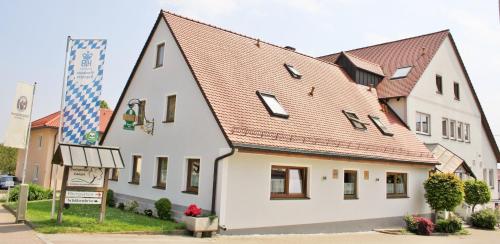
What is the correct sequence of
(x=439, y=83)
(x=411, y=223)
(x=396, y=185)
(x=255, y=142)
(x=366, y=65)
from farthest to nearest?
1. (x=439, y=83)
2. (x=366, y=65)
3. (x=396, y=185)
4. (x=411, y=223)
5. (x=255, y=142)

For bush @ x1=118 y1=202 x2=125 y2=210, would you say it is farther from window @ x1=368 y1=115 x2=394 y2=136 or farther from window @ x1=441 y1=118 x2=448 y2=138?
window @ x1=441 y1=118 x2=448 y2=138

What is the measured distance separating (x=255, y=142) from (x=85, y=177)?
5.09 m

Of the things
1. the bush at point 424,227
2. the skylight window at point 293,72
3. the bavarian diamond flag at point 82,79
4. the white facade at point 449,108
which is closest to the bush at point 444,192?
the bush at point 424,227

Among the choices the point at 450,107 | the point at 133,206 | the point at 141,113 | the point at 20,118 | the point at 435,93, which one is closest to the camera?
the point at 20,118

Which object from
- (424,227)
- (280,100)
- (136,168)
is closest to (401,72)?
(424,227)

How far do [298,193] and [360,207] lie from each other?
3.42 m

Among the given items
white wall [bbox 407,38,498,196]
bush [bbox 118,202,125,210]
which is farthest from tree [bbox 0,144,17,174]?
white wall [bbox 407,38,498,196]

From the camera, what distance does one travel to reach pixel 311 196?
14.6m

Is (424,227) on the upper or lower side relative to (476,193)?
lower

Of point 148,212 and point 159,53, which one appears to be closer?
point 148,212

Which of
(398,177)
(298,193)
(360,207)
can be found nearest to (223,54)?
(298,193)

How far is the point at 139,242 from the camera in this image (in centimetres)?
1017

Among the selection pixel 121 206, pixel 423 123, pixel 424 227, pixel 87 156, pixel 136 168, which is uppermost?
pixel 423 123

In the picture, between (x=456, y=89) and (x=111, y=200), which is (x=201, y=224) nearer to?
(x=111, y=200)
